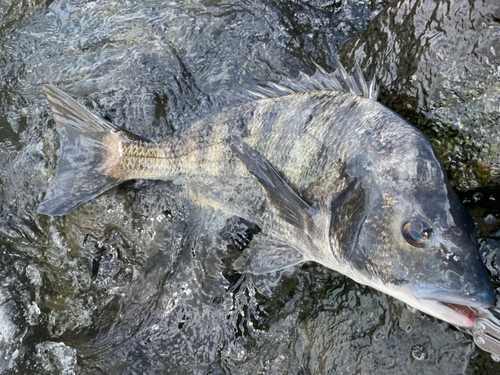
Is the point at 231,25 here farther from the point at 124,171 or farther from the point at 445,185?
the point at 445,185

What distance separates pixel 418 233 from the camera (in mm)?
1816

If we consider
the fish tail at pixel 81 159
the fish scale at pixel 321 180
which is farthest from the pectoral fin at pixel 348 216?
the fish tail at pixel 81 159

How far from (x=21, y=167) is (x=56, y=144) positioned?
1.65 ft

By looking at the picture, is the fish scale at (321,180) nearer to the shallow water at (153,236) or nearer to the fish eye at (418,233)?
the fish eye at (418,233)

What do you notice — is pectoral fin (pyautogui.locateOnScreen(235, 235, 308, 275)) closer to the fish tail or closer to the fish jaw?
the fish jaw

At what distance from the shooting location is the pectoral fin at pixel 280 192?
7.81 feet

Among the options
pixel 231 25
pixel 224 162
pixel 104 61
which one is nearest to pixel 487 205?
pixel 224 162

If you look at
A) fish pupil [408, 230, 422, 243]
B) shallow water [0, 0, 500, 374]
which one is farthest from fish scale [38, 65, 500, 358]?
shallow water [0, 0, 500, 374]

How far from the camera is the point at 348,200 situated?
2156 millimetres

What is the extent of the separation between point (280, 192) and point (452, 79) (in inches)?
58.9

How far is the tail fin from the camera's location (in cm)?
316

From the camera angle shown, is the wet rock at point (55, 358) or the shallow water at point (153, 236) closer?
the shallow water at point (153, 236)

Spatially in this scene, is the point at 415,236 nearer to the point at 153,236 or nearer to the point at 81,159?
the point at 153,236

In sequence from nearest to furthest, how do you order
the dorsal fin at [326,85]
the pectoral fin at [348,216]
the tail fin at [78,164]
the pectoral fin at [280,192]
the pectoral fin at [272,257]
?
the pectoral fin at [348,216] → the pectoral fin at [280,192] → the dorsal fin at [326,85] → the pectoral fin at [272,257] → the tail fin at [78,164]
